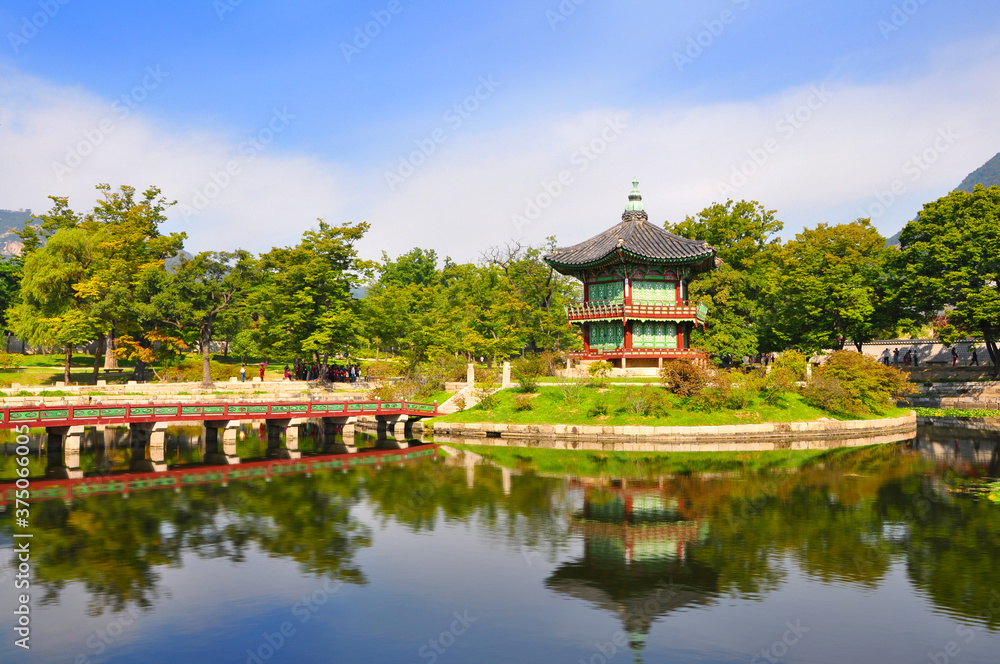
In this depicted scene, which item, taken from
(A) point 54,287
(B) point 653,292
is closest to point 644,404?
(B) point 653,292

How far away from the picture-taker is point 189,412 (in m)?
41.9

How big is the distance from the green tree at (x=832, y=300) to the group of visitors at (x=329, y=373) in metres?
39.3

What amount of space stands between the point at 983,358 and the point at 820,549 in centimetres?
6392

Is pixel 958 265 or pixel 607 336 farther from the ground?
pixel 958 265

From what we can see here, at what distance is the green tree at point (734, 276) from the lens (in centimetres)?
6694

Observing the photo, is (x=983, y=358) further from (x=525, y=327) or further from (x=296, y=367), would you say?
(x=296, y=367)

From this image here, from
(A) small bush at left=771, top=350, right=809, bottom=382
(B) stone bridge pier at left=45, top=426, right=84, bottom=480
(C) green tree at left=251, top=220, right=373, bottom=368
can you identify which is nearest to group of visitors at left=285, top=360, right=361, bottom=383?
(C) green tree at left=251, top=220, right=373, bottom=368

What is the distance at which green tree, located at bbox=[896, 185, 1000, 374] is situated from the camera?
58344 millimetres

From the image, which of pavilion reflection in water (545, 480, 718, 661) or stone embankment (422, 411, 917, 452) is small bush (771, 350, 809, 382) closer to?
stone embankment (422, 411, 917, 452)

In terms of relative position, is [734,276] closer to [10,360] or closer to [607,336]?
[607,336]

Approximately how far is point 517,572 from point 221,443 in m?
30.3

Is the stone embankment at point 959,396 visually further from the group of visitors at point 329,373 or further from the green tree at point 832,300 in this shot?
the group of visitors at point 329,373

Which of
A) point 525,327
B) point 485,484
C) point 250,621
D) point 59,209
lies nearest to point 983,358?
point 525,327

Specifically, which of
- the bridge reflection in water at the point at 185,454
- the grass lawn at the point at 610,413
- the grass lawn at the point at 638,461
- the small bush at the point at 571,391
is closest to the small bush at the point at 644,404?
the grass lawn at the point at 610,413
